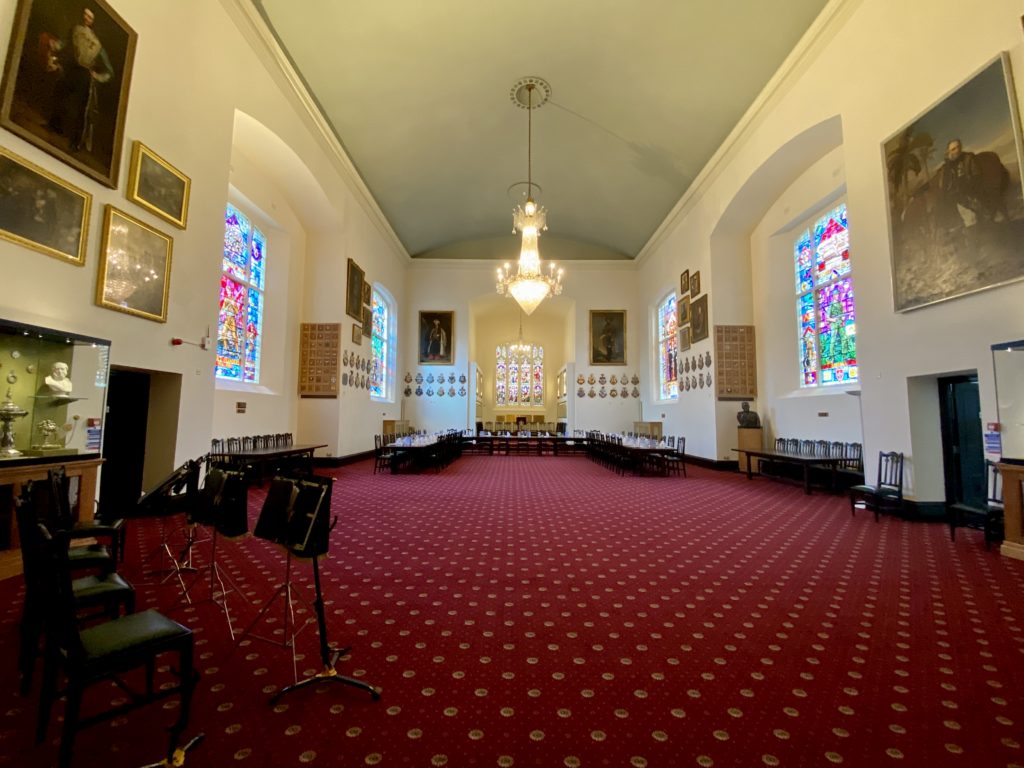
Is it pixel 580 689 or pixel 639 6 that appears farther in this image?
pixel 639 6

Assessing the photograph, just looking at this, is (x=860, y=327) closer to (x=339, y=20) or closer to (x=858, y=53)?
(x=858, y=53)

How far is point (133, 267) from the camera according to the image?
5.02 meters

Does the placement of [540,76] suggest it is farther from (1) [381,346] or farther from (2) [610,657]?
(2) [610,657]

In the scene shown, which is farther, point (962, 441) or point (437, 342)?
point (437, 342)

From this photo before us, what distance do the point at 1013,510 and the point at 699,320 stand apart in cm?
806

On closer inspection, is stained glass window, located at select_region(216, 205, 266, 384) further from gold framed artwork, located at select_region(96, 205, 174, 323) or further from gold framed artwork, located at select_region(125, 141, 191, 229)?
gold framed artwork, located at select_region(96, 205, 174, 323)

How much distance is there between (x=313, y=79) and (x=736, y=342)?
10.0 metres

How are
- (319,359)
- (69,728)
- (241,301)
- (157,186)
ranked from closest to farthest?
(69,728)
(157,186)
(241,301)
(319,359)

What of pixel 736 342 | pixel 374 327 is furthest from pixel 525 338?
pixel 736 342

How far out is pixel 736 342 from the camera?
10750mm

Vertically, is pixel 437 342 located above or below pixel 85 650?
above

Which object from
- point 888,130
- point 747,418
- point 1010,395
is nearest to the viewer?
point 1010,395

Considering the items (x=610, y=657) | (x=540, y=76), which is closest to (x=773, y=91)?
(x=540, y=76)

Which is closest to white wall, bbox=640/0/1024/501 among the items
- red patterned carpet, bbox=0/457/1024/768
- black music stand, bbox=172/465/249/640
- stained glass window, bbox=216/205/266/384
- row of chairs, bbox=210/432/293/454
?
red patterned carpet, bbox=0/457/1024/768
